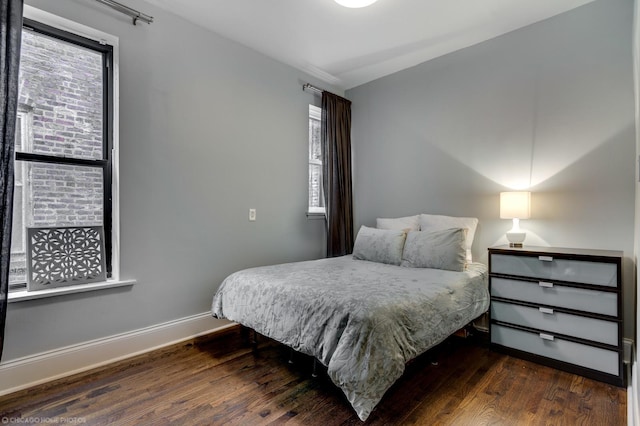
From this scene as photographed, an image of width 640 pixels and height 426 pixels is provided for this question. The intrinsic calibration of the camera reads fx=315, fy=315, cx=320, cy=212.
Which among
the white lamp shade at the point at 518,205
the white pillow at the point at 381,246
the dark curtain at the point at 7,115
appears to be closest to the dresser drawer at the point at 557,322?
the white lamp shade at the point at 518,205

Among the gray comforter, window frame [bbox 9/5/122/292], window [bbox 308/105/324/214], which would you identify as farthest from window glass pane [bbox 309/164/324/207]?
window frame [bbox 9/5/122/292]

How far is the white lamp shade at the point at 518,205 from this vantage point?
2.52 m

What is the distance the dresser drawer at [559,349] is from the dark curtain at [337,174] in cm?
185

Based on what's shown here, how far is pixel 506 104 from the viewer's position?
9.34ft

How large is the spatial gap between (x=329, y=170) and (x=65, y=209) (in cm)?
249

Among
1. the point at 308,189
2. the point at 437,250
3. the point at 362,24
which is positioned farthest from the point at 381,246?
the point at 362,24

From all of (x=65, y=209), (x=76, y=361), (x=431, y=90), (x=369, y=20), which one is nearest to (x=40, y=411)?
(x=76, y=361)

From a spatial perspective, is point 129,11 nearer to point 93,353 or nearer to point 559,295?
point 93,353

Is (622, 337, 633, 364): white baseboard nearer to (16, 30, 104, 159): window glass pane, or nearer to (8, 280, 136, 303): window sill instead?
(8, 280, 136, 303): window sill

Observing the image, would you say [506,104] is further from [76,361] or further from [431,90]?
[76,361]

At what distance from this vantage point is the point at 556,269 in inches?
87.3

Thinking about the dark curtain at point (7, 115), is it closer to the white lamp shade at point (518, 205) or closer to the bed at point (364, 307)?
the bed at point (364, 307)

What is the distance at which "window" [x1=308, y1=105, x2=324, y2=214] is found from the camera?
3832mm

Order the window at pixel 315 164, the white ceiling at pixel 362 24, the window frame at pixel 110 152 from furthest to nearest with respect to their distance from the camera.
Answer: the window at pixel 315 164 → the white ceiling at pixel 362 24 → the window frame at pixel 110 152
